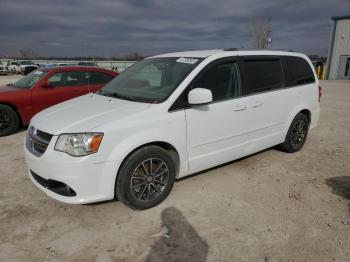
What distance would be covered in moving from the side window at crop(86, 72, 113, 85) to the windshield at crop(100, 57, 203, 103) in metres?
3.24

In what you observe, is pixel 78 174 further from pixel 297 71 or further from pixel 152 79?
pixel 297 71

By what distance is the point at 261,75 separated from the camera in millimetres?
4379

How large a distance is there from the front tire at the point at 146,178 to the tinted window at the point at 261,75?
64.2 inches

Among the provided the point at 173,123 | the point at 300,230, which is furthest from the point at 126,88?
the point at 300,230

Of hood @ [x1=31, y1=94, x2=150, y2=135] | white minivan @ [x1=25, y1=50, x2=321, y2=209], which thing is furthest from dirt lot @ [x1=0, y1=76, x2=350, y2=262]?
hood @ [x1=31, y1=94, x2=150, y2=135]

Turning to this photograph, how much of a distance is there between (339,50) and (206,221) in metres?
27.7

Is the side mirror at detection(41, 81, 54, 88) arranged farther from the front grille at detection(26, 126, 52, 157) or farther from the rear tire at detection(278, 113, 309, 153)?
the rear tire at detection(278, 113, 309, 153)

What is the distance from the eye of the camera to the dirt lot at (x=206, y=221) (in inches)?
107

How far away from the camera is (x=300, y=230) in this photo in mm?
3021

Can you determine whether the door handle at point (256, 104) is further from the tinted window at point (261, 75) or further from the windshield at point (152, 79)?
the windshield at point (152, 79)

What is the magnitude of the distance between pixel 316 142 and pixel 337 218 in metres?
3.16

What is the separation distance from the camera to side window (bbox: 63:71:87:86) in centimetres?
724

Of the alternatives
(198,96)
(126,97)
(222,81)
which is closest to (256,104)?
(222,81)

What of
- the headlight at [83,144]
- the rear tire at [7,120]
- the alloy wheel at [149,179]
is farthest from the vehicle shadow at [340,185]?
the rear tire at [7,120]
